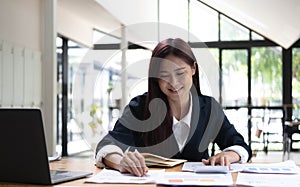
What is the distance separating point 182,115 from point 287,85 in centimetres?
841

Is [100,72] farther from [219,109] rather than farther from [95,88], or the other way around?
[219,109]

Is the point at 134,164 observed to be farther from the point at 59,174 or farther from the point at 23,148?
the point at 23,148

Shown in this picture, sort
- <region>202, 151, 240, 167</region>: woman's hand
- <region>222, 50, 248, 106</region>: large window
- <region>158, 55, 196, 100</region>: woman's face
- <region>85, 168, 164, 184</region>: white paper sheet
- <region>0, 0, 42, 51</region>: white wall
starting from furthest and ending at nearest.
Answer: <region>222, 50, 248, 106</region>: large window → <region>0, 0, 42, 51</region>: white wall → <region>158, 55, 196, 100</region>: woman's face → <region>202, 151, 240, 167</region>: woman's hand → <region>85, 168, 164, 184</region>: white paper sheet

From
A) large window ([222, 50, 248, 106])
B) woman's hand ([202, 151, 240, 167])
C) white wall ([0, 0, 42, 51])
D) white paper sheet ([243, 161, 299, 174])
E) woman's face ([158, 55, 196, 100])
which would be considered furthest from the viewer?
large window ([222, 50, 248, 106])

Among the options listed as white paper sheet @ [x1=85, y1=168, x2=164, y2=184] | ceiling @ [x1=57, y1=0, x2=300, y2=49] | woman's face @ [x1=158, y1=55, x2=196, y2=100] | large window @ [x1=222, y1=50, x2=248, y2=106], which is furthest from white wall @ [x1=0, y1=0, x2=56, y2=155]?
large window @ [x1=222, y1=50, x2=248, y2=106]

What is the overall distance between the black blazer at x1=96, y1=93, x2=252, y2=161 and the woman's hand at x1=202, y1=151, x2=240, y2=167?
0.10m

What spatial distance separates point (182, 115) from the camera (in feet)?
5.90

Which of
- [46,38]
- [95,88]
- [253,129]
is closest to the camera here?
[95,88]

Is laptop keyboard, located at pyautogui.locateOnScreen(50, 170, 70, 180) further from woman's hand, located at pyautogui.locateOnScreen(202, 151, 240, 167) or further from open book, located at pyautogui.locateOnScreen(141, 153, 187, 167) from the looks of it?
woman's hand, located at pyautogui.locateOnScreen(202, 151, 240, 167)

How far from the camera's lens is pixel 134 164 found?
4.41 feet

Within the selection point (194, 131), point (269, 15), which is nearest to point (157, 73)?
point (194, 131)

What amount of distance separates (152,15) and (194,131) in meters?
7.15

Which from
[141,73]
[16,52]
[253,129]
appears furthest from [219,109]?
[253,129]

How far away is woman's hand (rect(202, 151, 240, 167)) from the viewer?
152cm
